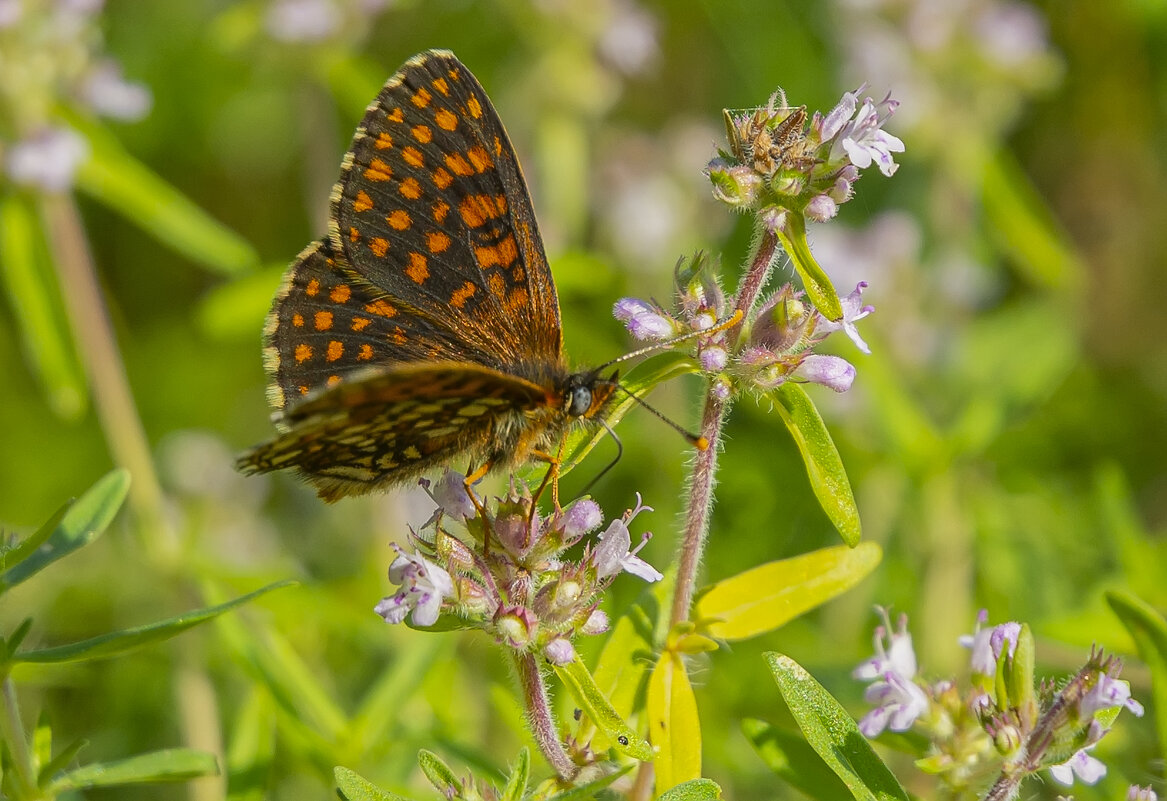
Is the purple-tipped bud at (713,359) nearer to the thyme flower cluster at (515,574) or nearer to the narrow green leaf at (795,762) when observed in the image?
the thyme flower cluster at (515,574)

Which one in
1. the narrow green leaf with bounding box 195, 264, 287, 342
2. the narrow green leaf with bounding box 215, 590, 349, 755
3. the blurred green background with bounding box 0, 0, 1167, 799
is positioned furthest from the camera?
the narrow green leaf with bounding box 195, 264, 287, 342

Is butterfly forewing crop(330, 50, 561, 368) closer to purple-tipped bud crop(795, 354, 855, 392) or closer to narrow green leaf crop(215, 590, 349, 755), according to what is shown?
purple-tipped bud crop(795, 354, 855, 392)

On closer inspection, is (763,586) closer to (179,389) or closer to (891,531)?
(891,531)

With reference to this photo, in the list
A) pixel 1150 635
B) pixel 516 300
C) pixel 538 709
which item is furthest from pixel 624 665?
pixel 1150 635

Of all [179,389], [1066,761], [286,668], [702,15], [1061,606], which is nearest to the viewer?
[1066,761]

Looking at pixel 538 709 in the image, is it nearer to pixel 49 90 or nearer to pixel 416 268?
pixel 416 268

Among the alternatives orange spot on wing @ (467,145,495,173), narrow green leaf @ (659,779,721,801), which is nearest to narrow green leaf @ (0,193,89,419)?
orange spot on wing @ (467,145,495,173)

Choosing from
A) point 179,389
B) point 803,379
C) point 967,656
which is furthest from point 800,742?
point 179,389
